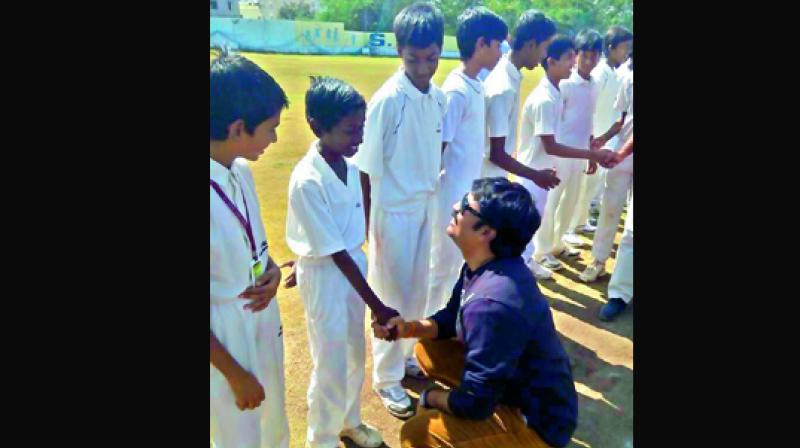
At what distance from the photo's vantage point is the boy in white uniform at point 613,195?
4266 mm

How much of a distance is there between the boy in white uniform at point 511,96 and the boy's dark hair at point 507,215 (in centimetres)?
171

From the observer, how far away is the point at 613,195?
4.38 metres

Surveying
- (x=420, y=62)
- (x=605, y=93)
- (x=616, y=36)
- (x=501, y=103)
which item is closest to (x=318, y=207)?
(x=420, y=62)

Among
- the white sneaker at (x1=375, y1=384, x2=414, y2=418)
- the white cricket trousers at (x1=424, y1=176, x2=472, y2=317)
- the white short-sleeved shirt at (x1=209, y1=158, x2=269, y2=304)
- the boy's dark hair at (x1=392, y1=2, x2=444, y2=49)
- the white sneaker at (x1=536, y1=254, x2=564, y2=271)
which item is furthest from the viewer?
the white sneaker at (x1=536, y1=254, x2=564, y2=271)

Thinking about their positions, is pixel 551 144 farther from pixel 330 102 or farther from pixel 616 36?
pixel 330 102

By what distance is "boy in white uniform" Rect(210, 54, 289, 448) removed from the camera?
1.70m

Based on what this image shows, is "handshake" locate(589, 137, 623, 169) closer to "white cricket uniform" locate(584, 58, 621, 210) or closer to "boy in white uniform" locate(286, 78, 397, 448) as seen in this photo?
"white cricket uniform" locate(584, 58, 621, 210)

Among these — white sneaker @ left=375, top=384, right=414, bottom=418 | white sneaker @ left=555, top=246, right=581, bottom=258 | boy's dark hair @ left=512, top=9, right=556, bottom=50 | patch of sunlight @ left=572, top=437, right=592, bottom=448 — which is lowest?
patch of sunlight @ left=572, top=437, right=592, bottom=448

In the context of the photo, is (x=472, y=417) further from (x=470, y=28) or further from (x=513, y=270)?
(x=470, y=28)

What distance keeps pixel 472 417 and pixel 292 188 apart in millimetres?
1064

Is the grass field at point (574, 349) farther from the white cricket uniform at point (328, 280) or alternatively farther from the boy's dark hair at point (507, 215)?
the boy's dark hair at point (507, 215)

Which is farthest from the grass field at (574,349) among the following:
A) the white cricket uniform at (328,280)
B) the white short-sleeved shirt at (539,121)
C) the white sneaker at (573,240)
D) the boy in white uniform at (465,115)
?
the white short-sleeved shirt at (539,121)

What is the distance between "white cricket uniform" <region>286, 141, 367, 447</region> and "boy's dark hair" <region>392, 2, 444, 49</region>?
76cm

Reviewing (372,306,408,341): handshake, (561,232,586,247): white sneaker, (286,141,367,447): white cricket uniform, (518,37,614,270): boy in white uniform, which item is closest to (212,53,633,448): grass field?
(561,232,586,247): white sneaker
